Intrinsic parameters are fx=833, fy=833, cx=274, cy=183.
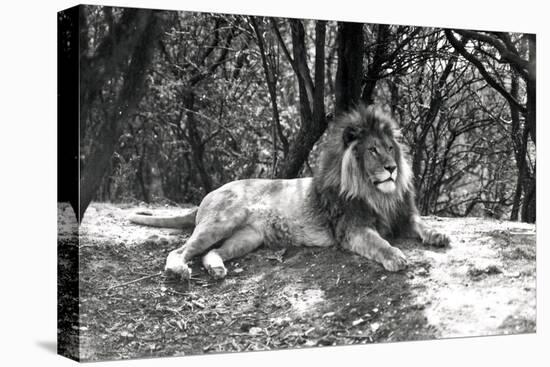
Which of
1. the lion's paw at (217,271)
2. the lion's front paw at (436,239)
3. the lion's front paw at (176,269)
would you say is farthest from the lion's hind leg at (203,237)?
the lion's front paw at (436,239)

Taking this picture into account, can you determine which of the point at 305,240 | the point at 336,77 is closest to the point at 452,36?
the point at 336,77

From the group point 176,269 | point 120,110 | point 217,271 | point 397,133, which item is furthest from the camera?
point 397,133

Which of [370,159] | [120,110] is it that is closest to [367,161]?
[370,159]

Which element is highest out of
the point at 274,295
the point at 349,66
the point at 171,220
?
the point at 349,66

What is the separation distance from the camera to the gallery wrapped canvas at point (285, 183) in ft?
18.6

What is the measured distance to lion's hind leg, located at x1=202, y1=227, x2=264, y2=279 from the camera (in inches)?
239

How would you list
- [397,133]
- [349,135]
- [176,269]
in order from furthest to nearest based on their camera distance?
[397,133]
[349,135]
[176,269]

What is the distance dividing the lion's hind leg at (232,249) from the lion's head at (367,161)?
686mm

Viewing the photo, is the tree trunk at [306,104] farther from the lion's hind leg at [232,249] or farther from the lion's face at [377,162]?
the lion's hind leg at [232,249]

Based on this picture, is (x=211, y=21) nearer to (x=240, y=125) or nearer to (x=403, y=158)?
(x=240, y=125)

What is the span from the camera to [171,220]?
619 cm

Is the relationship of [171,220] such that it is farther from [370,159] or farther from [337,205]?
[370,159]

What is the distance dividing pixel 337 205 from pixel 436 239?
808 mm

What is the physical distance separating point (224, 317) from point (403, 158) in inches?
74.3
